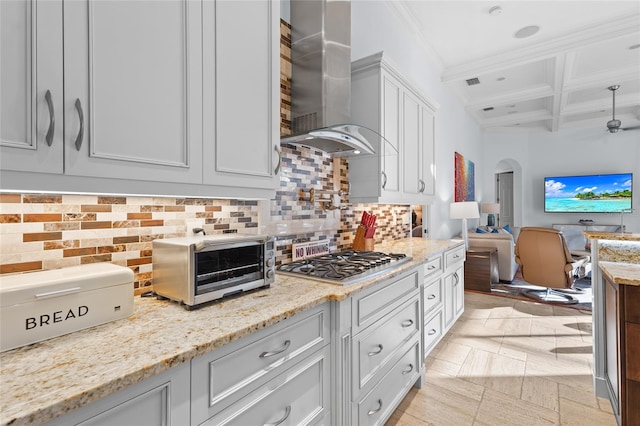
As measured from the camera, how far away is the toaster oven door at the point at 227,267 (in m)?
1.13

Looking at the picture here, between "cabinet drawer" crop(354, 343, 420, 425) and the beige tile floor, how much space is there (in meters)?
0.17

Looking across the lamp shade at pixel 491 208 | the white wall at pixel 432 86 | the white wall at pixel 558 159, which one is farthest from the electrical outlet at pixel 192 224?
the white wall at pixel 558 159

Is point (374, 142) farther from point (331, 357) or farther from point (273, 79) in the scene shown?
point (331, 357)

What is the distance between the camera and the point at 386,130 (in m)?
2.34

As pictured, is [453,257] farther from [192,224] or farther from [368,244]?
[192,224]

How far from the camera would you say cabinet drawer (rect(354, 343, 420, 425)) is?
5.12ft

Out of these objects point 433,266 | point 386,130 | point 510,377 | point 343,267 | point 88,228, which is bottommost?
point 510,377

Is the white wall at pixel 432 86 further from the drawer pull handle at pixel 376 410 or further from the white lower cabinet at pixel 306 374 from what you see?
the drawer pull handle at pixel 376 410

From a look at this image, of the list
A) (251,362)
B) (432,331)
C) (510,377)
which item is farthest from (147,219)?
(510,377)

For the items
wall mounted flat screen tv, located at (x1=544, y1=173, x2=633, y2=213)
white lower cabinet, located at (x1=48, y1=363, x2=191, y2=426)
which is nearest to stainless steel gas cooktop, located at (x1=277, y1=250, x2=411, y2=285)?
white lower cabinet, located at (x1=48, y1=363, x2=191, y2=426)

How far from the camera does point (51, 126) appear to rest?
815mm

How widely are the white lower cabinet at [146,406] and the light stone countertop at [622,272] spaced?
6.59ft

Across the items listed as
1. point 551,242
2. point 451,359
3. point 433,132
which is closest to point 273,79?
point 433,132

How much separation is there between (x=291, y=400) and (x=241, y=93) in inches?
48.1
